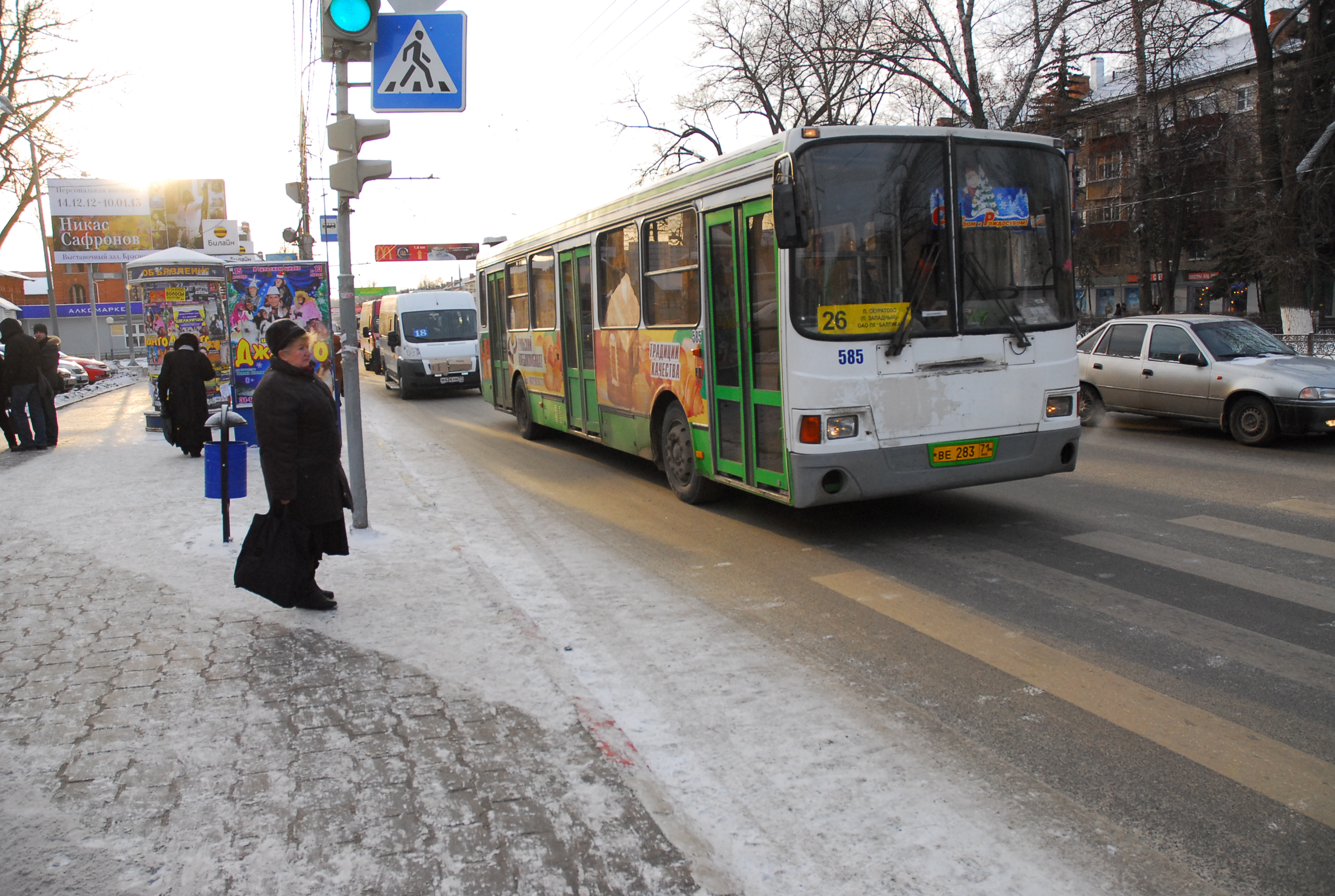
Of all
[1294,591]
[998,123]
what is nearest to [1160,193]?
[998,123]

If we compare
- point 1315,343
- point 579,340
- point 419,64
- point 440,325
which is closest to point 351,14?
point 419,64

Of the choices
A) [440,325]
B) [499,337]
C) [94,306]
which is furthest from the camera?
[94,306]

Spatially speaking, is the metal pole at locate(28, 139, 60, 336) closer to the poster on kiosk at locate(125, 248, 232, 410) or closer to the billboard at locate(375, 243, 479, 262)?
the poster on kiosk at locate(125, 248, 232, 410)

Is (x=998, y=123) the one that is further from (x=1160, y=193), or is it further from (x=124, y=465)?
(x=124, y=465)

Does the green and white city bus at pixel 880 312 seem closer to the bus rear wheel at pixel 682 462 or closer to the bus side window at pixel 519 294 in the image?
the bus rear wheel at pixel 682 462

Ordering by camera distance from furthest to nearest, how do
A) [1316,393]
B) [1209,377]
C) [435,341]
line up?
1. [435,341]
2. [1209,377]
3. [1316,393]

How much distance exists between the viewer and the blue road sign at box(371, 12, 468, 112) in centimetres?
699

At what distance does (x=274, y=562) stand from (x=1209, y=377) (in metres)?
11.2

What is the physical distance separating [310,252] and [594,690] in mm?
33267

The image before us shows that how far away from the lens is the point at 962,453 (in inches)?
284

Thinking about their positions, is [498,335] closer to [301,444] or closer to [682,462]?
[682,462]

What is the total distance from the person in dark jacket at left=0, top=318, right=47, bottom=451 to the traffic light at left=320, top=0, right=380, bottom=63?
9839 millimetres

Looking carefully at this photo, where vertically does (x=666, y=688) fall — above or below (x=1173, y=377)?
below

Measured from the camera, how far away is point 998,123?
2966cm
